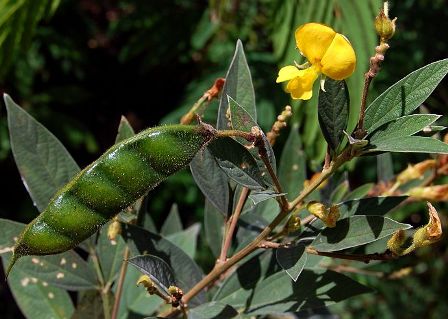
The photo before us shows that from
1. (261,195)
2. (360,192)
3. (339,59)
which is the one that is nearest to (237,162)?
(261,195)

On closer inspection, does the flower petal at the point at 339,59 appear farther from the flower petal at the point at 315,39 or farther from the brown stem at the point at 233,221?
the brown stem at the point at 233,221

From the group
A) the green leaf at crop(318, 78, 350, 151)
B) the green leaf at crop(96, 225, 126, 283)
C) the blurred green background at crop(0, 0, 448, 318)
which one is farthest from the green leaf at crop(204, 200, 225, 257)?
the blurred green background at crop(0, 0, 448, 318)

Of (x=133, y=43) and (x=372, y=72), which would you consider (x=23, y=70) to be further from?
(x=372, y=72)

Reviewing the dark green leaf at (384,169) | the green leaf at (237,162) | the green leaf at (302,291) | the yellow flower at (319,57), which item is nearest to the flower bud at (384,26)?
the yellow flower at (319,57)

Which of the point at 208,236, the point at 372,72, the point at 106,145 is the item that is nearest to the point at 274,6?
the point at 208,236

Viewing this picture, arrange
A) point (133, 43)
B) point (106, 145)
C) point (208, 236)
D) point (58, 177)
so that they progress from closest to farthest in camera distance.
Result: 1. point (58, 177)
2. point (208, 236)
3. point (133, 43)
4. point (106, 145)

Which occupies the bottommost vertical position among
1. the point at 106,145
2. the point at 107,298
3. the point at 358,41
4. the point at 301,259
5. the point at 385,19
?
the point at 106,145
